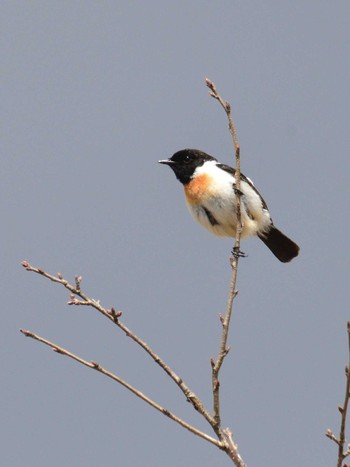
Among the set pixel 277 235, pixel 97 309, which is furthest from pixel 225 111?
pixel 277 235

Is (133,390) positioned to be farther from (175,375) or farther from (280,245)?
(280,245)

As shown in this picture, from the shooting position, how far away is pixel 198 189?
873 cm

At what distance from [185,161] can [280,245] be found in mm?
1693

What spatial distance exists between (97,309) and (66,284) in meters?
0.26

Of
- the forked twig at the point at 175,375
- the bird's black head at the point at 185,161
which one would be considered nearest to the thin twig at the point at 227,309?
the forked twig at the point at 175,375

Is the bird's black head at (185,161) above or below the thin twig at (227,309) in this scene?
above

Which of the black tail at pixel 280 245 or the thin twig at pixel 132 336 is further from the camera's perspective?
the black tail at pixel 280 245

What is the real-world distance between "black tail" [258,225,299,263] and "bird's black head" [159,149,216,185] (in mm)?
1251

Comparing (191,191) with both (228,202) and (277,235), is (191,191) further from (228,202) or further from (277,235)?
(277,235)

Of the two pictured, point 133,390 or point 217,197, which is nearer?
point 133,390

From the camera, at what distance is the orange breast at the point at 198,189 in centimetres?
865

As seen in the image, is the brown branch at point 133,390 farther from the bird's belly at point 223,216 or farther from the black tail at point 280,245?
the black tail at point 280,245

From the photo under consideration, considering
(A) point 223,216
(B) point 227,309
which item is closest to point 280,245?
(A) point 223,216

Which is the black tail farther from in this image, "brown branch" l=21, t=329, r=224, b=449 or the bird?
"brown branch" l=21, t=329, r=224, b=449
